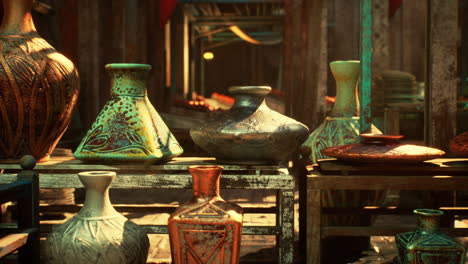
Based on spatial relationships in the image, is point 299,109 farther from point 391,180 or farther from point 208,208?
point 208,208

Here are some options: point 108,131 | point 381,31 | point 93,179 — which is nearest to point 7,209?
point 108,131

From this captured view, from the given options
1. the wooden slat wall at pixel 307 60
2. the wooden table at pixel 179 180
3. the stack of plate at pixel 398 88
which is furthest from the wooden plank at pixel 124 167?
the stack of plate at pixel 398 88

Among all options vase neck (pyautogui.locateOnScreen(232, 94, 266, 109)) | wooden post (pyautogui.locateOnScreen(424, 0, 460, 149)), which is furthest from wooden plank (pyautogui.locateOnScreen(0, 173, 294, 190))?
wooden post (pyautogui.locateOnScreen(424, 0, 460, 149))

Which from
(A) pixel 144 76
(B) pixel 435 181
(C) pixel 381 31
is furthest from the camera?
(C) pixel 381 31

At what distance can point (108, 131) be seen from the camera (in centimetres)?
219

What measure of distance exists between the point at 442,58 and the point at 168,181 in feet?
5.63

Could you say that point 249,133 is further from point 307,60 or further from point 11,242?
point 307,60

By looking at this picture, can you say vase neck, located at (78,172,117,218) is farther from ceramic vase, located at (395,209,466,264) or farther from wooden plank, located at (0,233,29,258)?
ceramic vase, located at (395,209,466,264)

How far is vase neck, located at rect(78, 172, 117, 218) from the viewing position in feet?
6.11

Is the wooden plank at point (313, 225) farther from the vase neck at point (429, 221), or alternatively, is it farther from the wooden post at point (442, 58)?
the wooden post at point (442, 58)

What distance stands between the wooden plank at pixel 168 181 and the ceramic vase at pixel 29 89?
23 centimetres

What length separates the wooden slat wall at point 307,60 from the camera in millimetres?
4883

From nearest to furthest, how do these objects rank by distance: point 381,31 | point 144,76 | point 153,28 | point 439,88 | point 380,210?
point 144,76, point 380,210, point 439,88, point 381,31, point 153,28

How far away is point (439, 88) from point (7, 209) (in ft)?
10.1
